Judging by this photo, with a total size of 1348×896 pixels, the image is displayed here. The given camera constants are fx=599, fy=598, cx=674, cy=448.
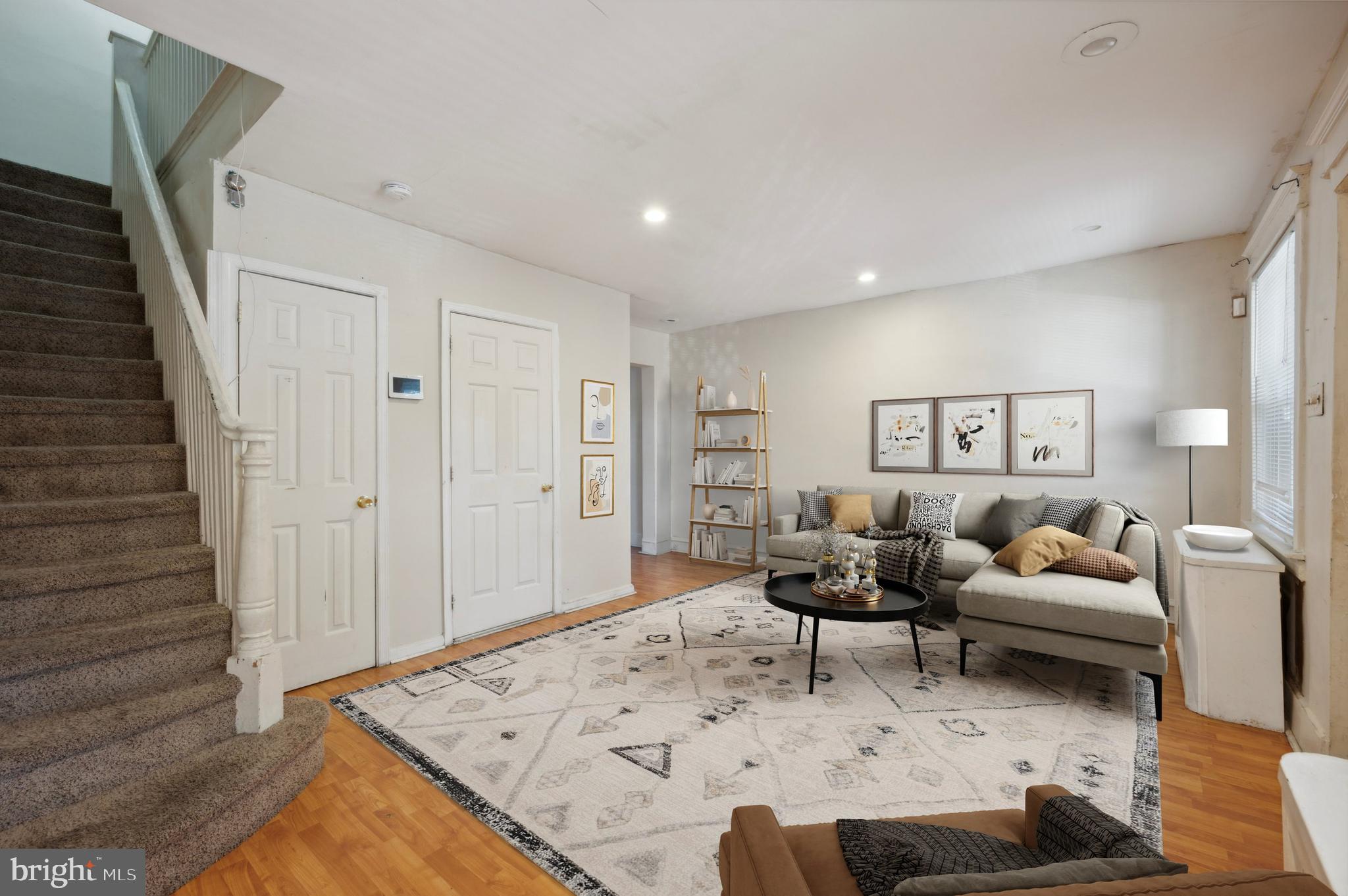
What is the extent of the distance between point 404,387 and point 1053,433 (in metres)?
4.68

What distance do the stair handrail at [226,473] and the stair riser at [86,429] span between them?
107mm

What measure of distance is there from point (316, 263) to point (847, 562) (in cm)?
327

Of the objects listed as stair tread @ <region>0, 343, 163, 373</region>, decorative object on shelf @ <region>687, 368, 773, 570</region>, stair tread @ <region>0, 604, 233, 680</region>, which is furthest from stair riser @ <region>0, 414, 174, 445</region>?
decorative object on shelf @ <region>687, 368, 773, 570</region>

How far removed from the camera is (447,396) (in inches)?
149

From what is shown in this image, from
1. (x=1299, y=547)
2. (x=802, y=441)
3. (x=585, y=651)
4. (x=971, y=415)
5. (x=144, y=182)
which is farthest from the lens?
(x=802, y=441)

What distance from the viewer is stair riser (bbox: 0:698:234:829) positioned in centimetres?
173

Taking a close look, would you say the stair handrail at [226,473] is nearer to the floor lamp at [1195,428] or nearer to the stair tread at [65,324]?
the stair tread at [65,324]

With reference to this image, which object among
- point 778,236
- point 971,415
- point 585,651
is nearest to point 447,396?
point 585,651

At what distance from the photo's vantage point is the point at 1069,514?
162 inches

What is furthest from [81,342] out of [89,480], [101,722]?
[101,722]

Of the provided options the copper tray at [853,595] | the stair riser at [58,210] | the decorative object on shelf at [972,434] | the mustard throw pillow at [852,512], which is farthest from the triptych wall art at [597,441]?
the stair riser at [58,210]

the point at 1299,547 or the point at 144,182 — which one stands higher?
the point at 144,182

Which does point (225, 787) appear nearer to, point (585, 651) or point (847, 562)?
point (585, 651)

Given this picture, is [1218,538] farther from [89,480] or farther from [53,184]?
[53,184]
